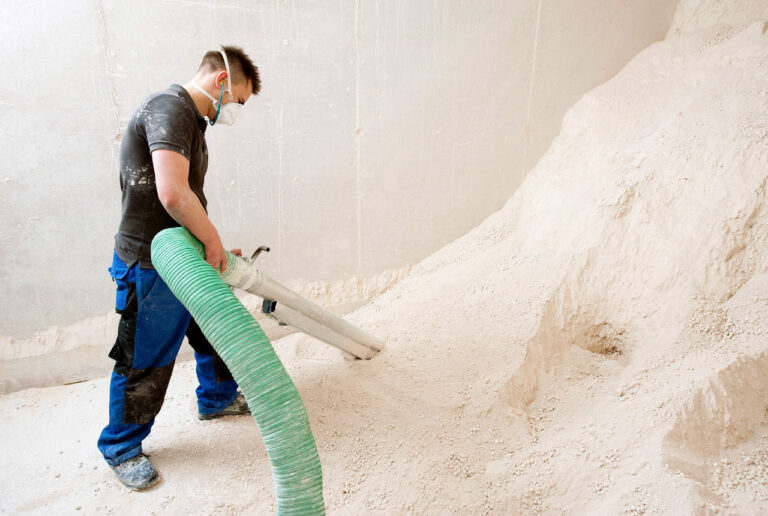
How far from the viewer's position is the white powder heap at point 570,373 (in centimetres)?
150

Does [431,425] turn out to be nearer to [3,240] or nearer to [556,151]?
[556,151]

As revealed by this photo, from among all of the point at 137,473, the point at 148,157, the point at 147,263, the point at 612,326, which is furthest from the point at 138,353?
the point at 612,326

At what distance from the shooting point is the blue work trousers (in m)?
1.62

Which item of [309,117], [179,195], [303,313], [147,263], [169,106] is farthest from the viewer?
[309,117]

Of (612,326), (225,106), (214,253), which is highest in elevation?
(225,106)

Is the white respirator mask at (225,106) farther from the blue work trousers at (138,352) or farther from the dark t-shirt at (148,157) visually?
the blue work trousers at (138,352)

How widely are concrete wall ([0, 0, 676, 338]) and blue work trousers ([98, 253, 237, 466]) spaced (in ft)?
2.62

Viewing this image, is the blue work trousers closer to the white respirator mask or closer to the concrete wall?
the white respirator mask

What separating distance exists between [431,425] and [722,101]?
1971 millimetres

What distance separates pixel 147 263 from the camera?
1.61 meters

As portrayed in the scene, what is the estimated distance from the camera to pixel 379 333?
2240 millimetres

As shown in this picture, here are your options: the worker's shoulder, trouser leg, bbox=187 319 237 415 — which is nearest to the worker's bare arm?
the worker's shoulder

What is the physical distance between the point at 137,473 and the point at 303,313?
2.62 ft

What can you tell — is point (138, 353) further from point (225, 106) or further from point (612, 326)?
point (612, 326)
